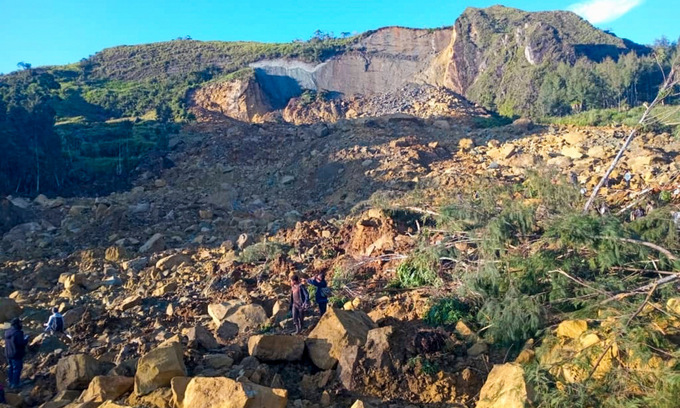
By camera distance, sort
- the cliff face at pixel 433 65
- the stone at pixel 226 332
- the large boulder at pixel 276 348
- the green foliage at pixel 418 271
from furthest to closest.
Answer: the cliff face at pixel 433 65 → the green foliage at pixel 418 271 → the stone at pixel 226 332 → the large boulder at pixel 276 348

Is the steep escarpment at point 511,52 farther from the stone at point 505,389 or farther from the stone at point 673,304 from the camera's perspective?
the stone at point 505,389

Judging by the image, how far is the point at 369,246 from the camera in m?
8.01

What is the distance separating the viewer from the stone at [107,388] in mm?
3961

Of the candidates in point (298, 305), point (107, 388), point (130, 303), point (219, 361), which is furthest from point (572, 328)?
point (130, 303)

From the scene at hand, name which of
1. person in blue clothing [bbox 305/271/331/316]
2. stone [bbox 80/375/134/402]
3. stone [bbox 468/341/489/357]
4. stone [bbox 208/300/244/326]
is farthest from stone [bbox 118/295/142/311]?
stone [bbox 468/341/489/357]

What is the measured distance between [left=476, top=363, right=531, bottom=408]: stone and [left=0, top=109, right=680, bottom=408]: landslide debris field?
1cm

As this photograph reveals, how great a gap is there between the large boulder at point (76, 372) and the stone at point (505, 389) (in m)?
3.17

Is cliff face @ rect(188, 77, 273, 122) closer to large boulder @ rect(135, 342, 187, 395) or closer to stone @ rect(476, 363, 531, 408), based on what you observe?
large boulder @ rect(135, 342, 187, 395)

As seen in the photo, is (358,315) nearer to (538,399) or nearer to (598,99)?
(538,399)

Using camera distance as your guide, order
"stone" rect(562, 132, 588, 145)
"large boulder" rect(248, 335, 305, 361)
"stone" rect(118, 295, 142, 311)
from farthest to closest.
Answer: "stone" rect(562, 132, 588, 145), "stone" rect(118, 295, 142, 311), "large boulder" rect(248, 335, 305, 361)

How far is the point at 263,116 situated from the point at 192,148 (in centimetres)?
908

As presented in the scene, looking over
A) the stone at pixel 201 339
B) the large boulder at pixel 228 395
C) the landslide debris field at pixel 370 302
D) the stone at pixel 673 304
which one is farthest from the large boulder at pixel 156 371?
the stone at pixel 673 304

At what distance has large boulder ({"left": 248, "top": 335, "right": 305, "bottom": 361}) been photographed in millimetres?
4602

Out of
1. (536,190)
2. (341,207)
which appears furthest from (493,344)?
(341,207)
